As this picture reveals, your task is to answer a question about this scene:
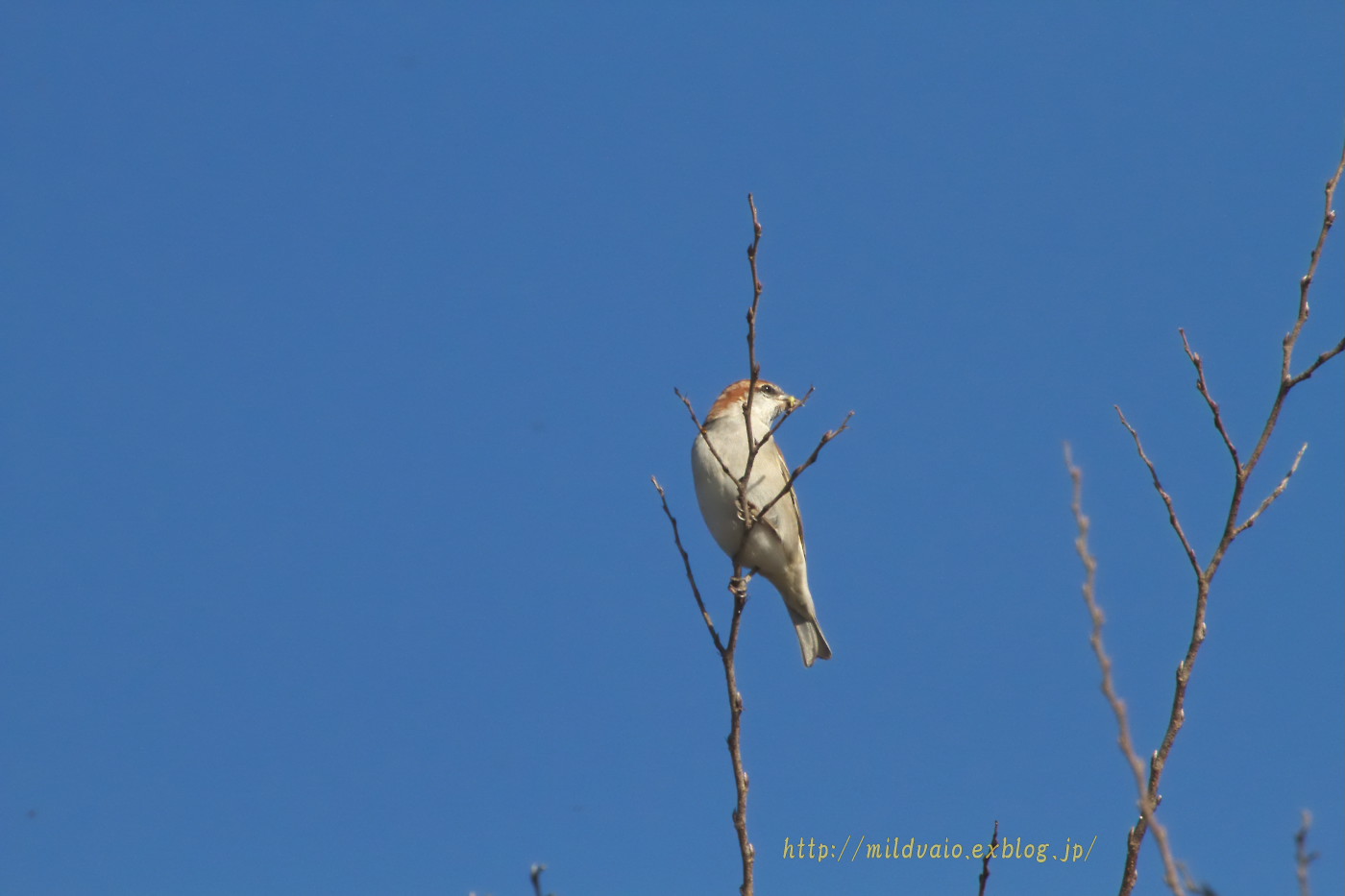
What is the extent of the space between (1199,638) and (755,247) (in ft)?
6.21

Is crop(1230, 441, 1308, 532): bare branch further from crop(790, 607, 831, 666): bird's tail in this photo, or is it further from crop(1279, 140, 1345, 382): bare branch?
crop(790, 607, 831, 666): bird's tail

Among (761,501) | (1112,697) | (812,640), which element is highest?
(761,501)

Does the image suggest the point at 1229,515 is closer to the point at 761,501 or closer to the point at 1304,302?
the point at 1304,302

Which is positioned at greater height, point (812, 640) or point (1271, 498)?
point (812, 640)

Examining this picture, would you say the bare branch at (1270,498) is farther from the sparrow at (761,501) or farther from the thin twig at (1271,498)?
the sparrow at (761,501)

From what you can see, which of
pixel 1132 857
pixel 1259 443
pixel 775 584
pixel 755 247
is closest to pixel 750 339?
pixel 755 247

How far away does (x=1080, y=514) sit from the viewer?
2496 millimetres

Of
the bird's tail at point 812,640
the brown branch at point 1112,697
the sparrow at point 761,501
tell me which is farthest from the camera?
the bird's tail at point 812,640

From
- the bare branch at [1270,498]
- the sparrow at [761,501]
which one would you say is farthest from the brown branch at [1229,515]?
the sparrow at [761,501]

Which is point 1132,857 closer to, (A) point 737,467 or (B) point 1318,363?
(B) point 1318,363

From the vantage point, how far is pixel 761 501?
743 cm

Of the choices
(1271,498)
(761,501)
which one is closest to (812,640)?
(761,501)

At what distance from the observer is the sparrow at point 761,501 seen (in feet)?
24.4

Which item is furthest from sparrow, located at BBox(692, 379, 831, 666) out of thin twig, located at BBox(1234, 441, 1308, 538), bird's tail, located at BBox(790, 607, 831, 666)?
thin twig, located at BBox(1234, 441, 1308, 538)
